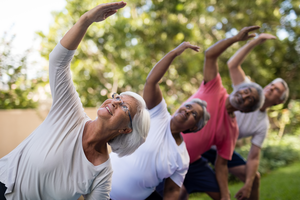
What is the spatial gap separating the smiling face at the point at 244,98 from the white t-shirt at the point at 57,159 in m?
1.87

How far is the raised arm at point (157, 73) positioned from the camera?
2.62 m

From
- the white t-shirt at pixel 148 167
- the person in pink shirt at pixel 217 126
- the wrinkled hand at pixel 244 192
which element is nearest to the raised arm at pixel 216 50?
the person in pink shirt at pixel 217 126

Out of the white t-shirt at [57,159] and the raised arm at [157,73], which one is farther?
the raised arm at [157,73]

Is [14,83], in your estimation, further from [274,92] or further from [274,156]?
[274,156]

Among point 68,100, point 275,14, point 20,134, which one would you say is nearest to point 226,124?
point 68,100

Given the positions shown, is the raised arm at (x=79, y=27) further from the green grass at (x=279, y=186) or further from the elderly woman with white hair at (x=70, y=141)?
the green grass at (x=279, y=186)

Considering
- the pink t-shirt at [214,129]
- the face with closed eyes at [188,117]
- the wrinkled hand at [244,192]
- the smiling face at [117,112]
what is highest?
the smiling face at [117,112]

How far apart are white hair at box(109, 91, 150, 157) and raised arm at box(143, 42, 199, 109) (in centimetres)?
56

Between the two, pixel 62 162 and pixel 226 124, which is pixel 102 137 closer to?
pixel 62 162

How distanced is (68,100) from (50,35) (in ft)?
19.3

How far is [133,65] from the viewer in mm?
7754

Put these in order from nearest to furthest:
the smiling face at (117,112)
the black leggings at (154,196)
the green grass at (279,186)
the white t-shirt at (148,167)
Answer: the smiling face at (117,112) → the white t-shirt at (148,167) → the black leggings at (154,196) → the green grass at (279,186)

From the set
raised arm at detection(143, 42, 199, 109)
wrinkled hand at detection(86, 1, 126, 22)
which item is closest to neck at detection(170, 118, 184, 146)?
raised arm at detection(143, 42, 199, 109)

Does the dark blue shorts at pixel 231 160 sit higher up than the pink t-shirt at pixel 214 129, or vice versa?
the pink t-shirt at pixel 214 129
